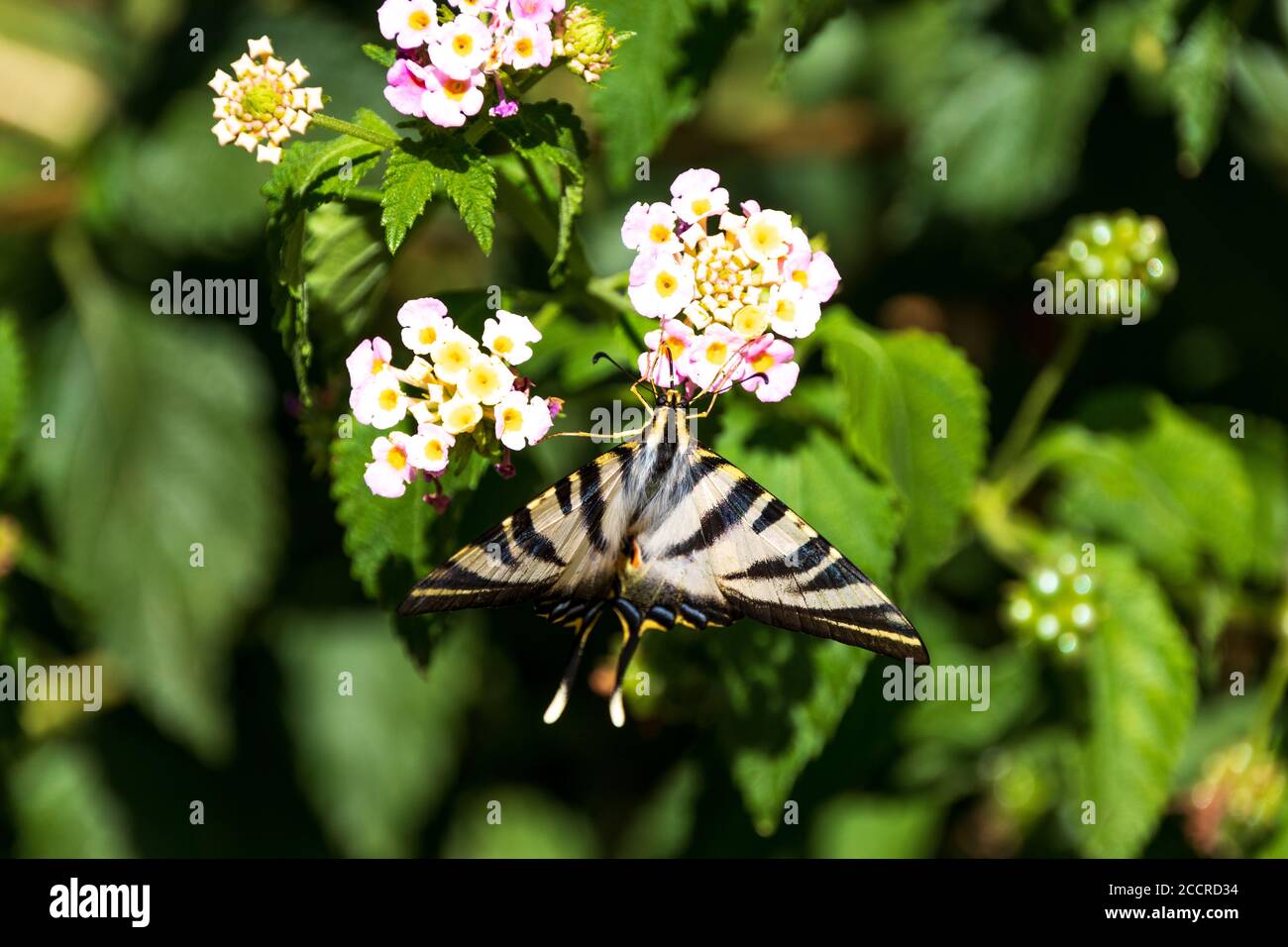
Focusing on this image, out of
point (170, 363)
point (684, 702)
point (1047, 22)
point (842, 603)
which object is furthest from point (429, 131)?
point (1047, 22)

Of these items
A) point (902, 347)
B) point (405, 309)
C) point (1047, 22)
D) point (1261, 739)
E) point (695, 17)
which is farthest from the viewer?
point (1047, 22)

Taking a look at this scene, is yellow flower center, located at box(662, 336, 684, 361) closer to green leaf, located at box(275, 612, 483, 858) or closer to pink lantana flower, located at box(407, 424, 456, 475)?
pink lantana flower, located at box(407, 424, 456, 475)

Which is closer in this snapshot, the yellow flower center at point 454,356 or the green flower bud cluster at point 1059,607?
the yellow flower center at point 454,356

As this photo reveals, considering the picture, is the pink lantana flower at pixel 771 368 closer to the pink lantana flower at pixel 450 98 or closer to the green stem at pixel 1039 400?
the pink lantana flower at pixel 450 98

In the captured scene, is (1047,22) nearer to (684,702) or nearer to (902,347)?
(902,347)

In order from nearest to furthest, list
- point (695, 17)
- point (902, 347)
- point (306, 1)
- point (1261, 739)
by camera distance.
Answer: point (695, 17) → point (902, 347) → point (1261, 739) → point (306, 1)

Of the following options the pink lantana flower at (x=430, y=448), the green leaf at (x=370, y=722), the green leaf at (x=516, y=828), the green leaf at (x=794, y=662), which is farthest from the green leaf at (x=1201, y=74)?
the green leaf at (x=516, y=828)

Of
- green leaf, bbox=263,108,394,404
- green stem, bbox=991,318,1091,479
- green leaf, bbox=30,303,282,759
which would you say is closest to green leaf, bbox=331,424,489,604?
green leaf, bbox=263,108,394,404
